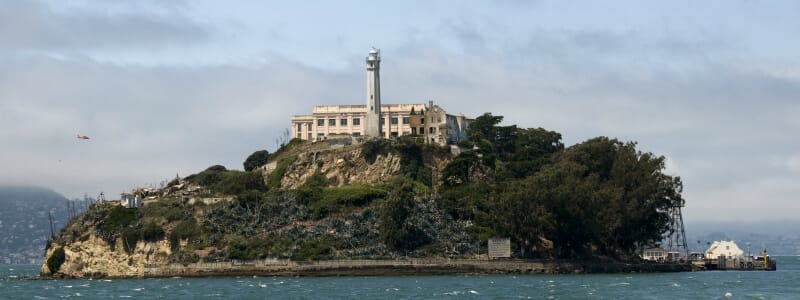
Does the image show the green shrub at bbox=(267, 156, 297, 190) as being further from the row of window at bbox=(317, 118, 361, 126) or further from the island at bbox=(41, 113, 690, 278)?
A: the row of window at bbox=(317, 118, 361, 126)

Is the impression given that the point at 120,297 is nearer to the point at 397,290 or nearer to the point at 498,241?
the point at 397,290

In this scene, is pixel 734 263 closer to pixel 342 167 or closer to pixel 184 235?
pixel 342 167

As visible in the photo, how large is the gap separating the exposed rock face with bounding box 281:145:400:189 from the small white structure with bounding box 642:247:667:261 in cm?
3602

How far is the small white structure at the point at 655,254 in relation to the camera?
159 metres

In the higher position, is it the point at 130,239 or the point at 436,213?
the point at 436,213

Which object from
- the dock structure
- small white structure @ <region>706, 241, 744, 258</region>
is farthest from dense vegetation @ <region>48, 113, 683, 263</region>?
small white structure @ <region>706, 241, 744, 258</region>

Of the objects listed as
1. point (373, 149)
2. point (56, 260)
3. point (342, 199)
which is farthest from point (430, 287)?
point (56, 260)

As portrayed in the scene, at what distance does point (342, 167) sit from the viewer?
153125 mm

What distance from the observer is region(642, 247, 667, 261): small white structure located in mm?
159250

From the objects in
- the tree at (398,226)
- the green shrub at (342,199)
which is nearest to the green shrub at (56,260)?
the green shrub at (342,199)

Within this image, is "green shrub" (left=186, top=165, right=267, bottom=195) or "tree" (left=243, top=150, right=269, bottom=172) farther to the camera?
"tree" (left=243, top=150, right=269, bottom=172)

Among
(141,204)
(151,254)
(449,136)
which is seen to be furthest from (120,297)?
(449,136)

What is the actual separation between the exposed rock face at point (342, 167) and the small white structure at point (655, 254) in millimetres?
36016

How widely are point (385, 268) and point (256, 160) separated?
156 ft
